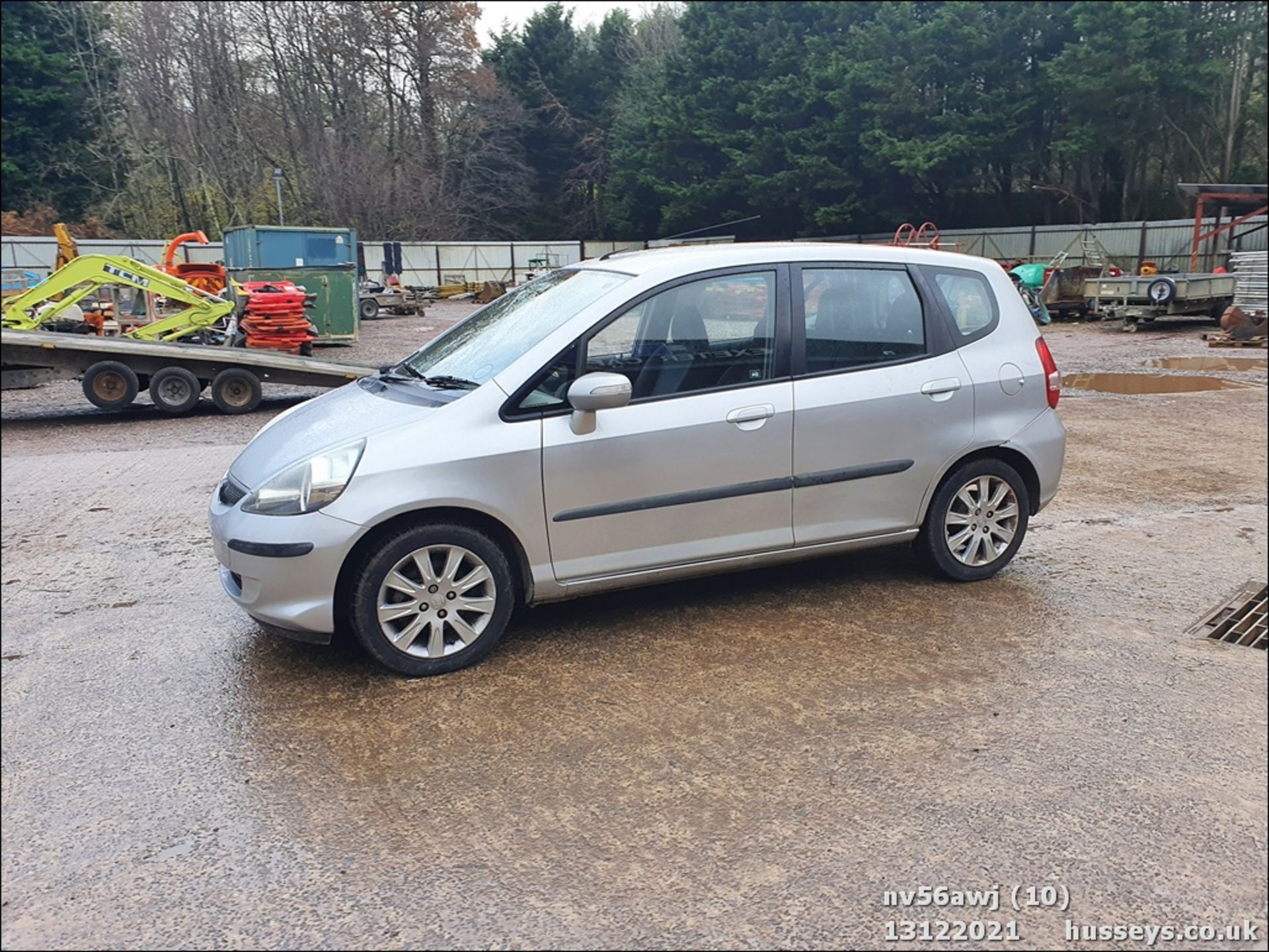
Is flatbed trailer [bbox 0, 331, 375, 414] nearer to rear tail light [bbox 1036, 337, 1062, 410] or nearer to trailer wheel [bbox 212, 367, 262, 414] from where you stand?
trailer wheel [bbox 212, 367, 262, 414]

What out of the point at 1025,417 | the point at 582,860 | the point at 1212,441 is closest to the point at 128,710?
the point at 582,860

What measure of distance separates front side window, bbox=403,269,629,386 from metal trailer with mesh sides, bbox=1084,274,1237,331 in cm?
1976

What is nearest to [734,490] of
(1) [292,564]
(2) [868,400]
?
(2) [868,400]

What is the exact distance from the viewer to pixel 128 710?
382 centimetres

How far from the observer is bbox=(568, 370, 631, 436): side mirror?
4.11 m

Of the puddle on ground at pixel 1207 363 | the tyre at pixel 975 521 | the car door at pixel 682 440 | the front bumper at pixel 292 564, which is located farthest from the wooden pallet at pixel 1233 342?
the front bumper at pixel 292 564

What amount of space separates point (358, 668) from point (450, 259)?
36886 mm

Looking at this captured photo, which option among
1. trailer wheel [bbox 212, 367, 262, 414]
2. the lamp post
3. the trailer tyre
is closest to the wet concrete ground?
trailer wheel [bbox 212, 367, 262, 414]

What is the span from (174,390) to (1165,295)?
63.1 ft

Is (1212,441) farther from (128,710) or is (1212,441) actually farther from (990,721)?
(128,710)

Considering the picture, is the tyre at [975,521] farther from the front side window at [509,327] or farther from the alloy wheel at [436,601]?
the alloy wheel at [436,601]

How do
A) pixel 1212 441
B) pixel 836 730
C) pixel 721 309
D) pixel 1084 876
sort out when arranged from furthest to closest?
pixel 1212 441 → pixel 721 309 → pixel 836 730 → pixel 1084 876

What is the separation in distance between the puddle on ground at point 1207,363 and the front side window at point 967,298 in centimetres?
1193

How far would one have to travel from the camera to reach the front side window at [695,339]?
4406 mm
